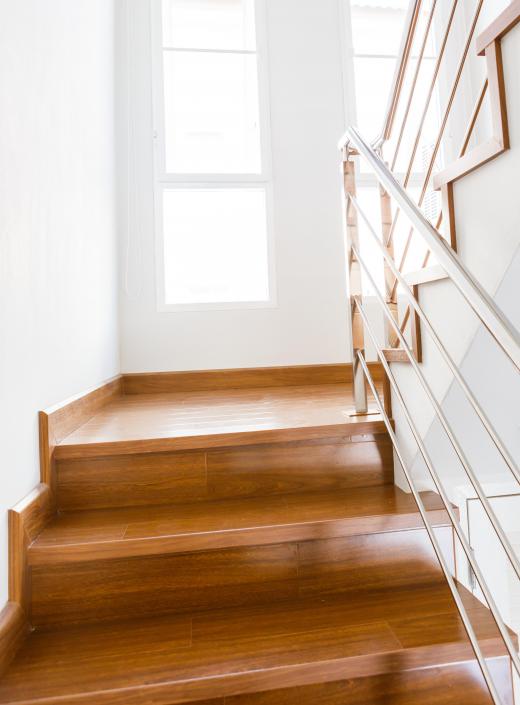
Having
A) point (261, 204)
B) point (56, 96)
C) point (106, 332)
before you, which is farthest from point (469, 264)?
point (261, 204)

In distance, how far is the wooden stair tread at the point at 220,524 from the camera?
42.9 inches

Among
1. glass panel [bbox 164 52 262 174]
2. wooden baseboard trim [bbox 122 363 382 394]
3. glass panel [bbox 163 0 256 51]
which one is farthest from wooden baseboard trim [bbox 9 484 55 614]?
glass panel [bbox 163 0 256 51]

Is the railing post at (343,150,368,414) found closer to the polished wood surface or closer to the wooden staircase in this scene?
the wooden staircase

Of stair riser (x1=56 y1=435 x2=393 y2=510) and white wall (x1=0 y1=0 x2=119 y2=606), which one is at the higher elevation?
white wall (x1=0 y1=0 x2=119 y2=606)

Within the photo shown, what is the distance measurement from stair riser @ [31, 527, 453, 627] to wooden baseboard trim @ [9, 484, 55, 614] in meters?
0.05

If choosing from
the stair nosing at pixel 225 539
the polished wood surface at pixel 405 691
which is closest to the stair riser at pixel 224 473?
the stair nosing at pixel 225 539

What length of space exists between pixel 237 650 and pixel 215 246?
2.51m

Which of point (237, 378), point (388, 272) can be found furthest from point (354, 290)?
point (237, 378)

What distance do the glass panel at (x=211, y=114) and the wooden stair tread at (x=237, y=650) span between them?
271 cm

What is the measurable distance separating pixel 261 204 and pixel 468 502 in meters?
2.23

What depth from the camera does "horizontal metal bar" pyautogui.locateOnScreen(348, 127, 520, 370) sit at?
70cm

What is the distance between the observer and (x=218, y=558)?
1.14 meters

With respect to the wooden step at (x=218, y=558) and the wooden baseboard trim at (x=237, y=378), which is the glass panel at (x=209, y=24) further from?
the wooden step at (x=218, y=558)

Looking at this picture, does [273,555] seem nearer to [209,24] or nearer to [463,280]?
[463,280]
